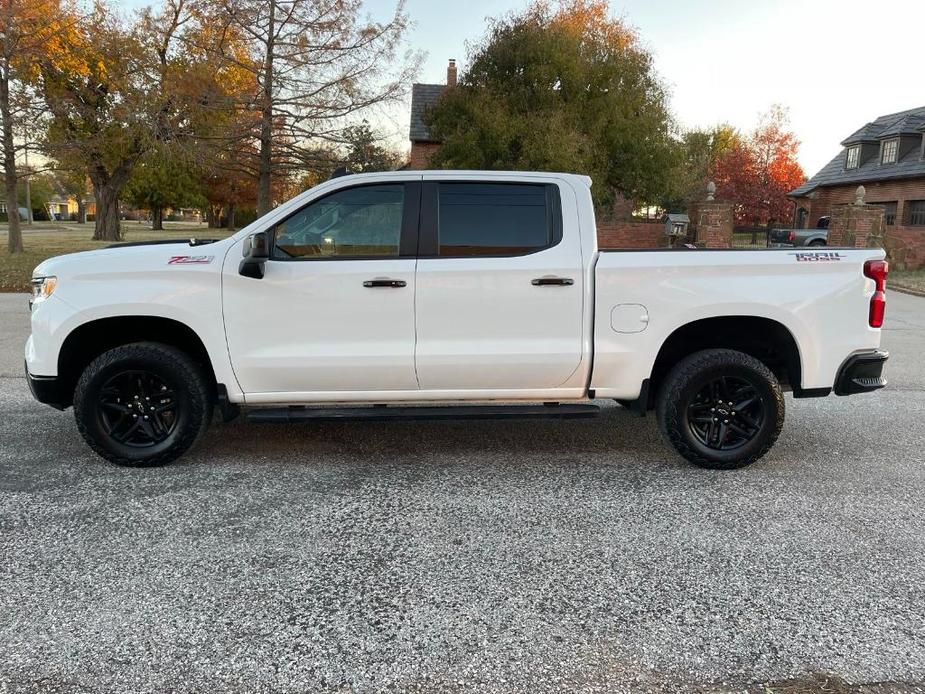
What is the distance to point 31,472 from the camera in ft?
14.8

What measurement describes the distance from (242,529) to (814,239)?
3022cm

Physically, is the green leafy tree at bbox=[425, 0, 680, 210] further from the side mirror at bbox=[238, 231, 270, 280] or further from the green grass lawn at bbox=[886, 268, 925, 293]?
the side mirror at bbox=[238, 231, 270, 280]

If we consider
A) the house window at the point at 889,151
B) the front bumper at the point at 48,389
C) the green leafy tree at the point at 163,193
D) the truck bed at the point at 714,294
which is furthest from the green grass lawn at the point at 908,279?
the green leafy tree at the point at 163,193

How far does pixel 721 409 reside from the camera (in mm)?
4672

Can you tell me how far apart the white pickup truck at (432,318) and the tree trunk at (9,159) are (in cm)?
2174

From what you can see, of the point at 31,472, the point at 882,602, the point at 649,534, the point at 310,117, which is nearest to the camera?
the point at 882,602

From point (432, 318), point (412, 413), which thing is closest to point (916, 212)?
point (432, 318)

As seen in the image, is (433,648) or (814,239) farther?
(814,239)

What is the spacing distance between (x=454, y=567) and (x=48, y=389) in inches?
120

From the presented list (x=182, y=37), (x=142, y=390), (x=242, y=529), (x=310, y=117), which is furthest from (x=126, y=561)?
(x=182, y=37)

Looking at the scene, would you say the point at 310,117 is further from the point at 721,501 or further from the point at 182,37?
the point at 721,501

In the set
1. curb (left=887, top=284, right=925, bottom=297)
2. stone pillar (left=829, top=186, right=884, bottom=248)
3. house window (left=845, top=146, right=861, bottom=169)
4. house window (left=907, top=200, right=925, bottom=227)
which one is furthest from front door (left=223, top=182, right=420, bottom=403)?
house window (left=845, top=146, right=861, bottom=169)

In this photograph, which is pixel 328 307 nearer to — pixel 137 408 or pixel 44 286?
pixel 137 408

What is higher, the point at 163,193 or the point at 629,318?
the point at 163,193
